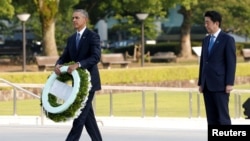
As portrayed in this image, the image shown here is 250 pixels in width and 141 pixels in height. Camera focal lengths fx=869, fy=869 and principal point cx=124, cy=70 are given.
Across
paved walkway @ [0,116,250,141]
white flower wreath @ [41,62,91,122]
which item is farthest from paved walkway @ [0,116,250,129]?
white flower wreath @ [41,62,91,122]

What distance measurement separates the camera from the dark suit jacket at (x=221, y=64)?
33.1 ft

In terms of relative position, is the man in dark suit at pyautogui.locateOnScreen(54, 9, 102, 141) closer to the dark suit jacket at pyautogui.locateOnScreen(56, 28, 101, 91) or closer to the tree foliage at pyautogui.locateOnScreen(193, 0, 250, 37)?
the dark suit jacket at pyautogui.locateOnScreen(56, 28, 101, 91)

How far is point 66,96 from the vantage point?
10773 mm

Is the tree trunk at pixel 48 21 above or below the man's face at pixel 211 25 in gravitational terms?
below

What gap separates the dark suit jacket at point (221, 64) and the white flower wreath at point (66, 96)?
4.81 feet

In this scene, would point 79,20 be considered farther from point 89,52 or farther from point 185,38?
point 185,38

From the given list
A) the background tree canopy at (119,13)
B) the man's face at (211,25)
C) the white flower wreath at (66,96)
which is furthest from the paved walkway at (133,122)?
the background tree canopy at (119,13)

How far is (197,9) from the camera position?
1865 inches

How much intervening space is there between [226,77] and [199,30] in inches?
2442

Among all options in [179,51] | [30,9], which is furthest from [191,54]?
[30,9]

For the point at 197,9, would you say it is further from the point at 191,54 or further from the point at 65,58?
the point at 65,58

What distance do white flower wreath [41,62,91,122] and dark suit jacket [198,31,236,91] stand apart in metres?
1.47

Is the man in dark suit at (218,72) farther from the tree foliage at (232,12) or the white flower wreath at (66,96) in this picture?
the tree foliage at (232,12)

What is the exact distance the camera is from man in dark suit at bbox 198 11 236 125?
10.1 meters
